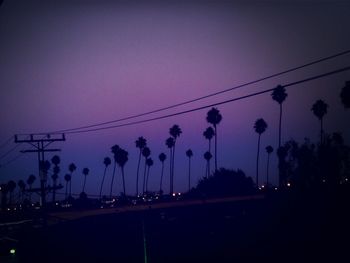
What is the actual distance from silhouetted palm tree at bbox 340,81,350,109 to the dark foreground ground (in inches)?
676

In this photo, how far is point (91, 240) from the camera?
42188 mm

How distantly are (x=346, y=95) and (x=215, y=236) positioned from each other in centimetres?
2951

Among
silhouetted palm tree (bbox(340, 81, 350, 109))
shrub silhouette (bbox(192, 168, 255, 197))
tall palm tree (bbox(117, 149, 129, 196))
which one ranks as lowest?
shrub silhouette (bbox(192, 168, 255, 197))

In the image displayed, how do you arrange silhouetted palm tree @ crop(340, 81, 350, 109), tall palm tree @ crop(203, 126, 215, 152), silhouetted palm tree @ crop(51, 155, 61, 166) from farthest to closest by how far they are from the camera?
silhouetted palm tree @ crop(51, 155, 61, 166) → tall palm tree @ crop(203, 126, 215, 152) → silhouetted palm tree @ crop(340, 81, 350, 109)

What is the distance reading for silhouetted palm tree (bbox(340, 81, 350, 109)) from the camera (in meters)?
56.3

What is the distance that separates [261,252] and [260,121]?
63.7 metres

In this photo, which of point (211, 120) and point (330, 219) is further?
point (211, 120)

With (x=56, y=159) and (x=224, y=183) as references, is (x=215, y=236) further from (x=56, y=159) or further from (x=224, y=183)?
(x=56, y=159)

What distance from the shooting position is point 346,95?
5647 cm

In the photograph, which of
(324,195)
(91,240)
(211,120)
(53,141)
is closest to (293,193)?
(324,195)

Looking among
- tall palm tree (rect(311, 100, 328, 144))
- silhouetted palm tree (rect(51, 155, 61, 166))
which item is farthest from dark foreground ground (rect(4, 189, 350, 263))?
silhouetted palm tree (rect(51, 155, 61, 166))

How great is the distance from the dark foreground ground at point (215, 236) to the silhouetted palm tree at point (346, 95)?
17.2 metres

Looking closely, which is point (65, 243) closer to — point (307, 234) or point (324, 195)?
point (307, 234)

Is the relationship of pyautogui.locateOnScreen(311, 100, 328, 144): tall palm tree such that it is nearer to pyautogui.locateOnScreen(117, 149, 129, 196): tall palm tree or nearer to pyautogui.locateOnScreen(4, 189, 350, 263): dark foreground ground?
pyautogui.locateOnScreen(4, 189, 350, 263): dark foreground ground
